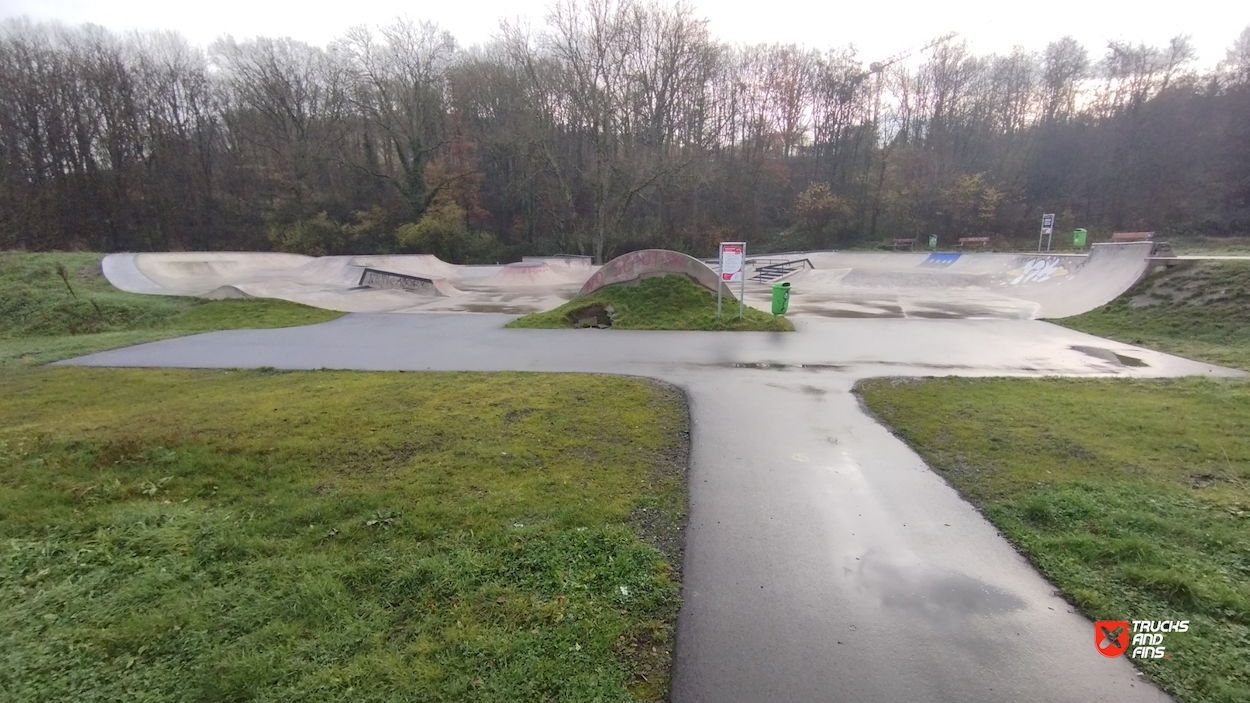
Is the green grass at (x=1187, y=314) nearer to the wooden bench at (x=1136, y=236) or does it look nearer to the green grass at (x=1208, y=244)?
the green grass at (x=1208, y=244)

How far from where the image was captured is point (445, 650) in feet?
8.38

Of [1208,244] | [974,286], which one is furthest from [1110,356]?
[1208,244]

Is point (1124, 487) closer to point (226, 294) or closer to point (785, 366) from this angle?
point (785, 366)

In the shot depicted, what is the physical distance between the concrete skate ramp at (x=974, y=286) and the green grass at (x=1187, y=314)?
31.7 inches

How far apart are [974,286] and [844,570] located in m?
21.0

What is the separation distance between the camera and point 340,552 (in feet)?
11.1

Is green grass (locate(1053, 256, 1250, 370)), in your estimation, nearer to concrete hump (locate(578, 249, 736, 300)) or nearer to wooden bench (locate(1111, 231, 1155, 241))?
concrete hump (locate(578, 249, 736, 300))

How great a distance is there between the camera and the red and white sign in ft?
38.0

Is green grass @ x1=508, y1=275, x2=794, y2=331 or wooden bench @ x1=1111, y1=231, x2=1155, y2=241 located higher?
wooden bench @ x1=1111, y1=231, x2=1155, y2=241

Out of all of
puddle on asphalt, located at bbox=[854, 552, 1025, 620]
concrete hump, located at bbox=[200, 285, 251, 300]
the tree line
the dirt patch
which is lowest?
puddle on asphalt, located at bbox=[854, 552, 1025, 620]

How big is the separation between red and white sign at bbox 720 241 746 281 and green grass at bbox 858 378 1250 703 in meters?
4.90

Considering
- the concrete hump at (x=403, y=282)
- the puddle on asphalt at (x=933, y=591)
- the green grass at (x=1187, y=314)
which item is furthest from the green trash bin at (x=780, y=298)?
the concrete hump at (x=403, y=282)

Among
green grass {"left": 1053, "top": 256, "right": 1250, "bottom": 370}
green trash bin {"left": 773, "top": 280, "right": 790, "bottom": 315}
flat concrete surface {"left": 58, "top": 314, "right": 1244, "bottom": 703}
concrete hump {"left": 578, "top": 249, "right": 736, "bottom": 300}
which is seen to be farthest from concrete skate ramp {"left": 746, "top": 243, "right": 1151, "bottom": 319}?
flat concrete surface {"left": 58, "top": 314, "right": 1244, "bottom": 703}

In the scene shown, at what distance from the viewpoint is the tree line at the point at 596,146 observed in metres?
30.9
